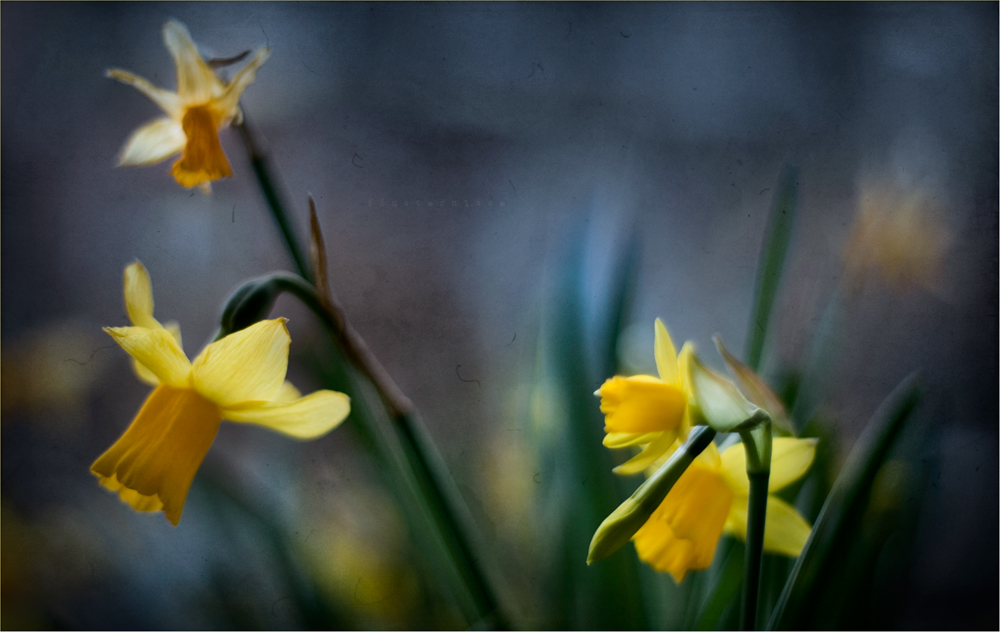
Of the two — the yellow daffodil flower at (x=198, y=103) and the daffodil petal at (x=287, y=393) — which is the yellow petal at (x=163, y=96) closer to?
the yellow daffodil flower at (x=198, y=103)

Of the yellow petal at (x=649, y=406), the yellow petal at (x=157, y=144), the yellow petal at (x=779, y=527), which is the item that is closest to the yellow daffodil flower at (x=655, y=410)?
the yellow petal at (x=649, y=406)

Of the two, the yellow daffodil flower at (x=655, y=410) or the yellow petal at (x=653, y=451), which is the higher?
the yellow daffodil flower at (x=655, y=410)

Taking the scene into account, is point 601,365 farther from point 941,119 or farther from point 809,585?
point 941,119

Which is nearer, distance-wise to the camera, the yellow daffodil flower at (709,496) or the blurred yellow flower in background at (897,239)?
the yellow daffodil flower at (709,496)

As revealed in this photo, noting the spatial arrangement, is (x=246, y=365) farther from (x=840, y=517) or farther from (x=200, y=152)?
(x=840, y=517)

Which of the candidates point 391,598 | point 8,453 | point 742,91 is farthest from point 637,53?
point 8,453

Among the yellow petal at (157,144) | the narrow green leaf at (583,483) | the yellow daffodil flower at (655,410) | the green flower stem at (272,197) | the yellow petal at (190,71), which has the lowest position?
the narrow green leaf at (583,483)

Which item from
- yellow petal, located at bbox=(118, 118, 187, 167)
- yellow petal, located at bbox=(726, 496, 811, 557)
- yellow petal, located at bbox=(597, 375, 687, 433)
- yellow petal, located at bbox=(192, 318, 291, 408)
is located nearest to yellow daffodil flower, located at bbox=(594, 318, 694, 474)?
yellow petal, located at bbox=(597, 375, 687, 433)
